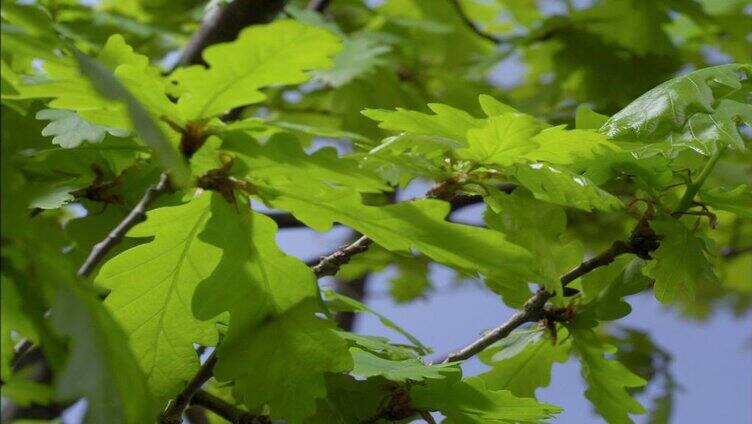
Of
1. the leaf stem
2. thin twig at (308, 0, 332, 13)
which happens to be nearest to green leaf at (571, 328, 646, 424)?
the leaf stem

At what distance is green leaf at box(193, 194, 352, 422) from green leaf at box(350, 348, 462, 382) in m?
0.02

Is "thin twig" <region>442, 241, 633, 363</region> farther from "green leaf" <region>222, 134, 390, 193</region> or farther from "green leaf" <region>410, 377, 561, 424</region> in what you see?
"green leaf" <region>222, 134, 390, 193</region>

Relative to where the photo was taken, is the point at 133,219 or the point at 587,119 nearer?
the point at 133,219

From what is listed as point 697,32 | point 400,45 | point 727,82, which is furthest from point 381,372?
point 697,32

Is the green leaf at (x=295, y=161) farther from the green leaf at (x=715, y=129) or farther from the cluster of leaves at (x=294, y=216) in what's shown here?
the green leaf at (x=715, y=129)

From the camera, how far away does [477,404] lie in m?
0.56

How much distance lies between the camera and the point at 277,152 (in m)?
0.46

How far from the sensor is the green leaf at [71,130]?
0.54 metres

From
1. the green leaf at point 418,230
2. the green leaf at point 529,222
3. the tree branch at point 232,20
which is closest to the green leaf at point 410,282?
the tree branch at point 232,20

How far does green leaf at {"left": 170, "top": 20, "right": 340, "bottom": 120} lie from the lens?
443 millimetres

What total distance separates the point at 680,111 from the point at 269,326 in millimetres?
254

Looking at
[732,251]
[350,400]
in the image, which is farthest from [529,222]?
[732,251]

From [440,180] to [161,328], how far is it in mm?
171

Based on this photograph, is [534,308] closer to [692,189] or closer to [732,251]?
[692,189]
